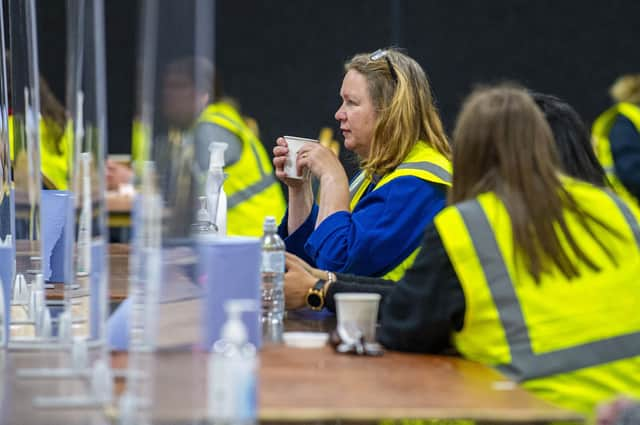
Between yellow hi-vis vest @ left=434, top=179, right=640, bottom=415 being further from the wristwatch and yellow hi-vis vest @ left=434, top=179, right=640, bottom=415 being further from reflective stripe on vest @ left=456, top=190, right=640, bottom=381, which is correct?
the wristwatch

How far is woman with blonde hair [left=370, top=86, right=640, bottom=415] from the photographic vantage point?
6.72 feet

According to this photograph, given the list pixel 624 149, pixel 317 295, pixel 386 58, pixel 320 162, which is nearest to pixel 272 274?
pixel 317 295

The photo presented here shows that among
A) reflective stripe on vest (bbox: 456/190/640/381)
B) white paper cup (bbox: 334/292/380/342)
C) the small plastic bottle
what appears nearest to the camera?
reflective stripe on vest (bbox: 456/190/640/381)

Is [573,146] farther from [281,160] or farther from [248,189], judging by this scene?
[248,189]

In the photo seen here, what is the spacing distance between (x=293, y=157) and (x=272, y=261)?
0.68 metres

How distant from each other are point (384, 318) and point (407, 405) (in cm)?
54

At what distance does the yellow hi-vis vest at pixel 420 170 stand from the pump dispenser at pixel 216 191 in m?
0.35

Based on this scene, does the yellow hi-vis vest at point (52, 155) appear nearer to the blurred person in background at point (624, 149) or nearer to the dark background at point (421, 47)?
the blurred person in background at point (624, 149)

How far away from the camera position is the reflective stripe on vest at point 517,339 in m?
2.03

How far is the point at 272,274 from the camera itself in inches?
99.9

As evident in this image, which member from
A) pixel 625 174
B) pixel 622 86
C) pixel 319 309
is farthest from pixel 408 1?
pixel 319 309

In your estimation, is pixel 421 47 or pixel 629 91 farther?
pixel 421 47

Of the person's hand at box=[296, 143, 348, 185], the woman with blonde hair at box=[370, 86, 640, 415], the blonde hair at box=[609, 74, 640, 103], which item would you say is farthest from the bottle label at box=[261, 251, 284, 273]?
the blonde hair at box=[609, 74, 640, 103]

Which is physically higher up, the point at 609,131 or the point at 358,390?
the point at 609,131
